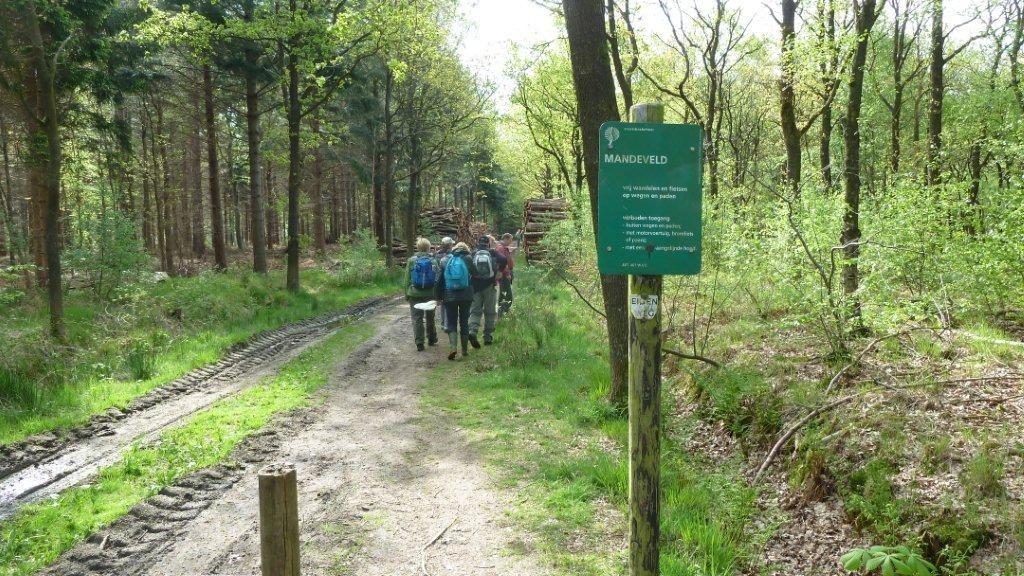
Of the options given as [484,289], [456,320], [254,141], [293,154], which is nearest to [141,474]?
[456,320]

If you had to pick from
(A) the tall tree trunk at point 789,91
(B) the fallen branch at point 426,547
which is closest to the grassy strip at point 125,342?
(B) the fallen branch at point 426,547

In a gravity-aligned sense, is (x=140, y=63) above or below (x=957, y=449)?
above

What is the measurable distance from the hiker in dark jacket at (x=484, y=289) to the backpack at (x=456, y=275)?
0.40 m

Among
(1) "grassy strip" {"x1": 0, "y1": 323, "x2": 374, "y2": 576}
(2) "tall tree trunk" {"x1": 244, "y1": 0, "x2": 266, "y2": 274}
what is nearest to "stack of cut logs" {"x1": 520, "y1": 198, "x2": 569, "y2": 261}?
(2) "tall tree trunk" {"x1": 244, "y1": 0, "x2": 266, "y2": 274}

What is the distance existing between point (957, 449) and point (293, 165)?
16.2 metres

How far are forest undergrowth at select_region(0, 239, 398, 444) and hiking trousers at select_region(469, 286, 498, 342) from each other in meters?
4.61

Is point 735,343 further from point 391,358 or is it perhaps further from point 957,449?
point 391,358

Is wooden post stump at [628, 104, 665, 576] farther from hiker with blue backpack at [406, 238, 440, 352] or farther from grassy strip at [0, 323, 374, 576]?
hiker with blue backpack at [406, 238, 440, 352]

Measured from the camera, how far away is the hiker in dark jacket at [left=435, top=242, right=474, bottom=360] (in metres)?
10.0

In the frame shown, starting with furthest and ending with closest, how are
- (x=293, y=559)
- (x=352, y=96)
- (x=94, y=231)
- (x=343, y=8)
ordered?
(x=352, y=96) < (x=343, y=8) < (x=94, y=231) < (x=293, y=559)

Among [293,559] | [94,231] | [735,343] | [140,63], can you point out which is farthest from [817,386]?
[140,63]

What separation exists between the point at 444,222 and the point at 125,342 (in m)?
22.0

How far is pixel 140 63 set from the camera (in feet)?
51.0

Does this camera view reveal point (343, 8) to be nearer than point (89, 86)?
No
